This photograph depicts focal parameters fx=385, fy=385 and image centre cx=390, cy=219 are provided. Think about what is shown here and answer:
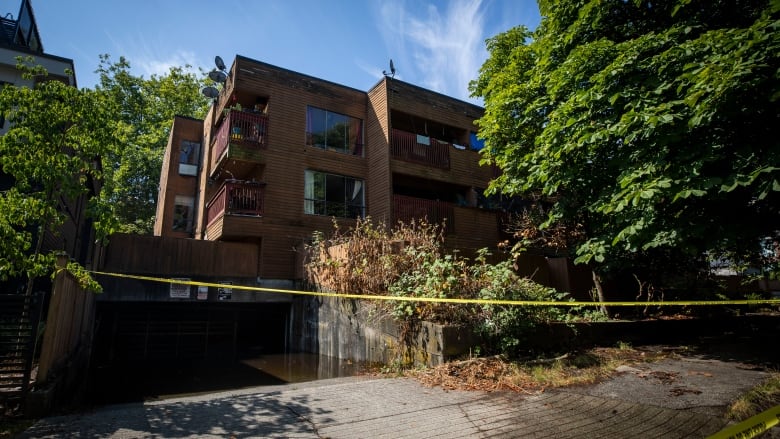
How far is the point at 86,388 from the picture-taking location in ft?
27.0

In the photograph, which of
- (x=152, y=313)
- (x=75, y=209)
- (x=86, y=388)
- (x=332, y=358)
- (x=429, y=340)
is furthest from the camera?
(x=152, y=313)

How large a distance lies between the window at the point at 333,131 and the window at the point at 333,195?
1.40 m

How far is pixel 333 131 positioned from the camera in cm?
1675

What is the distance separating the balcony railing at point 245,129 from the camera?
14430 millimetres

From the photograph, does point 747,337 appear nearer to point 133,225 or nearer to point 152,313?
point 152,313

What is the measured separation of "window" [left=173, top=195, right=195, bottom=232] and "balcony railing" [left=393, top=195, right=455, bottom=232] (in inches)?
456

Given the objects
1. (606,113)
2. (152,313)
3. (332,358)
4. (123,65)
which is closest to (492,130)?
(606,113)

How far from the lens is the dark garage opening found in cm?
1063

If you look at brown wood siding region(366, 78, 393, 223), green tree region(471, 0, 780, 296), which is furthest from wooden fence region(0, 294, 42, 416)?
brown wood siding region(366, 78, 393, 223)

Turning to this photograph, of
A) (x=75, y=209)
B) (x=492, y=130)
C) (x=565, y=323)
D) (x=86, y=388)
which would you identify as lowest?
(x=86, y=388)

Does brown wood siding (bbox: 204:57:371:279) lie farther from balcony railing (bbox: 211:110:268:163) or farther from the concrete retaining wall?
the concrete retaining wall

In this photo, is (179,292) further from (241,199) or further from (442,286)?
(442,286)

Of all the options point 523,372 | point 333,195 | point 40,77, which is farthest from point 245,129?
point 523,372

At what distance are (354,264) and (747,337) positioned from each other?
9.88 metres
